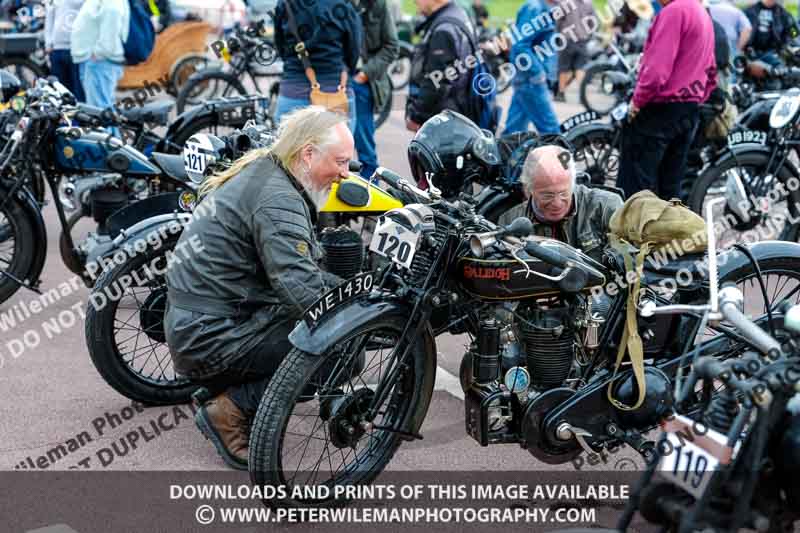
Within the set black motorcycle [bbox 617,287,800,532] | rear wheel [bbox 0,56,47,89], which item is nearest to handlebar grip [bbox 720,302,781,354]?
black motorcycle [bbox 617,287,800,532]

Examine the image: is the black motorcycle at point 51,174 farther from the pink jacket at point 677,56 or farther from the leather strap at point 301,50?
the pink jacket at point 677,56

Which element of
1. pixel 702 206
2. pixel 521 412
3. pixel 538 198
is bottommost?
pixel 702 206

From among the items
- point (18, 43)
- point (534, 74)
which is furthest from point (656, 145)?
point (18, 43)

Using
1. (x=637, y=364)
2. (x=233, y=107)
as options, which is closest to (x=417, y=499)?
(x=637, y=364)

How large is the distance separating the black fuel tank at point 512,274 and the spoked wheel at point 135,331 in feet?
4.94

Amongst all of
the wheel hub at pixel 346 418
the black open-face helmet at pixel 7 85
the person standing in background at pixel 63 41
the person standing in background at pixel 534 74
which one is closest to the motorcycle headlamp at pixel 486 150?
the wheel hub at pixel 346 418

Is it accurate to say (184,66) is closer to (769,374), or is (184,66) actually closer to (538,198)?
(538,198)

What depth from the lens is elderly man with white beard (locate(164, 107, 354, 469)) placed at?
384 cm

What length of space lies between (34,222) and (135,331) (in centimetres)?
126

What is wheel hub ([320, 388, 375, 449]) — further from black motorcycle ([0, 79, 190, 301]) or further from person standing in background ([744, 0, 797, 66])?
person standing in background ([744, 0, 797, 66])

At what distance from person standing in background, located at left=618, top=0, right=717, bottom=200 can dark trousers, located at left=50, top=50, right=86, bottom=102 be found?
16.1 ft

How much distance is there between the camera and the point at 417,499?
394cm

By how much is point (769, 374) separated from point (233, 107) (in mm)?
5238

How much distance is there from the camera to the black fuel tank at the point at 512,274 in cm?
354
